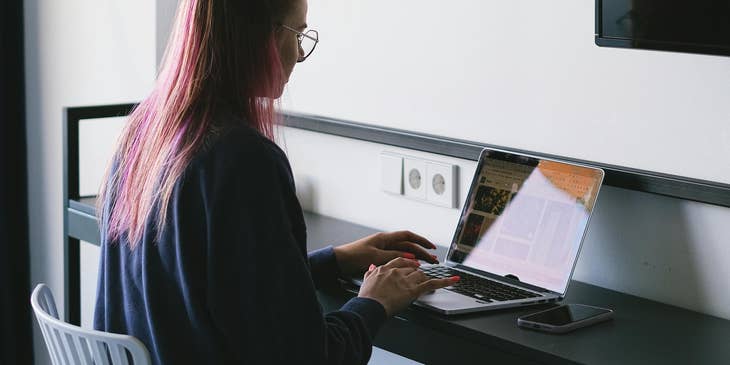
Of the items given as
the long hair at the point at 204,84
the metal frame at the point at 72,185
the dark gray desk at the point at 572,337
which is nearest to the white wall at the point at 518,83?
the dark gray desk at the point at 572,337

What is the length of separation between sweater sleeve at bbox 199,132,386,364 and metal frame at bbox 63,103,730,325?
63 centimetres

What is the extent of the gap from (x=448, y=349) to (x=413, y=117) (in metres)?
0.63

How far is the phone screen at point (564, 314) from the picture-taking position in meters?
1.56

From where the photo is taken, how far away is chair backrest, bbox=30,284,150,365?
1343 millimetres

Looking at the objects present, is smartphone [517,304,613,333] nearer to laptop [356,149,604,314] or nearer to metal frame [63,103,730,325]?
laptop [356,149,604,314]

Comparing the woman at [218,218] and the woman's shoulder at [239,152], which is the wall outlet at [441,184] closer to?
the woman at [218,218]

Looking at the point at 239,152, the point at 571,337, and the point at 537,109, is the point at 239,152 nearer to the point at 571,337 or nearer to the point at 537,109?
the point at 571,337

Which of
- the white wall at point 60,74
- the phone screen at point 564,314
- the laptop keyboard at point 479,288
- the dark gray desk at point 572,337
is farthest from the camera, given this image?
the white wall at point 60,74

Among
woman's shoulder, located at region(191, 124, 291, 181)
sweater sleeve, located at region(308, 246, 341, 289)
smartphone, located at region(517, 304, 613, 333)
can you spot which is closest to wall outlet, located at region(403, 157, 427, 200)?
sweater sleeve, located at region(308, 246, 341, 289)

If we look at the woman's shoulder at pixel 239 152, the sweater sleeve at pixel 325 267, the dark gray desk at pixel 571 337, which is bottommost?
the dark gray desk at pixel 571 337

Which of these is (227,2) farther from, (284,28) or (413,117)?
(413,117)

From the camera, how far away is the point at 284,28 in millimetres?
1396

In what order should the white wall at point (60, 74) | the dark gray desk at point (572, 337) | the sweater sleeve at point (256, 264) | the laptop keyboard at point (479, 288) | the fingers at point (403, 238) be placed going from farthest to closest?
the white wall at point (60, 74) < the fingers at point (403, 238) < the laptop keyboard at point (479, 288) < the dark gray desk at point (572, 337) < the sweater sleeve at point (256, 264)

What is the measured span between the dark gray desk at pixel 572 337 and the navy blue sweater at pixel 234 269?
0.80 ft
